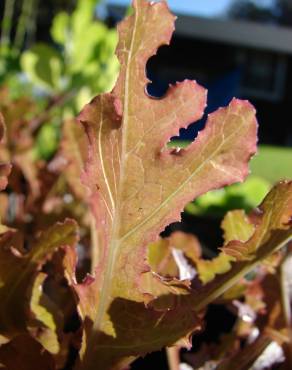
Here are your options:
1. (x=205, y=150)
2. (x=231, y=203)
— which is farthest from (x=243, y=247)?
(x=231, y=203)

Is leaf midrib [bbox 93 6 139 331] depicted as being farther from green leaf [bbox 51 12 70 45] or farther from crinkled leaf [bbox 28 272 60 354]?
green leaf [bbox 51 12 70 45]

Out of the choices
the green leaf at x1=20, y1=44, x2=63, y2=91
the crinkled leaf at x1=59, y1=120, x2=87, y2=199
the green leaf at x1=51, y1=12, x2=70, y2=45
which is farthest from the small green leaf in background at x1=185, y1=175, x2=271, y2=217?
the crinkled leaf at x1=59, y1=120, x2=87, y2=199

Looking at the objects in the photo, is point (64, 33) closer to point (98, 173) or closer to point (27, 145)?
point (27, 145)

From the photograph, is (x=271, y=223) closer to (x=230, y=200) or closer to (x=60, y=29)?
(x=230, y=200)

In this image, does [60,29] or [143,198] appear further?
[60,29]

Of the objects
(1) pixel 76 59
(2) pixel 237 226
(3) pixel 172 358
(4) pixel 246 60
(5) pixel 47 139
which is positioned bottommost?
(4) pixel 246 60

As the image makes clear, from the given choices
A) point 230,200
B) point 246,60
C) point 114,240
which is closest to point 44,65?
point 230,200
